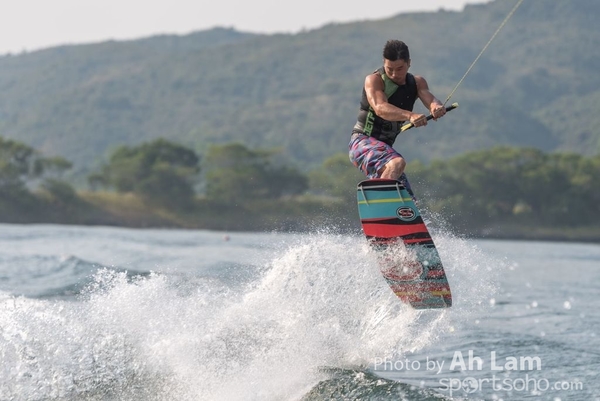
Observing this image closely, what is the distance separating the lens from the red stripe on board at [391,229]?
962 centimetres

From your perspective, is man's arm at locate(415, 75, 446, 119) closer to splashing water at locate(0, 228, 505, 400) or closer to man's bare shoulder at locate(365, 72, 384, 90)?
man's bare shoulder at locate(365, 72, 384, 90)

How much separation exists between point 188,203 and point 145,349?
258ft

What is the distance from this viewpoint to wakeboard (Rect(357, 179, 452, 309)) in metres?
9.58

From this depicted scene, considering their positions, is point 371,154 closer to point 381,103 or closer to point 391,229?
point 381,103

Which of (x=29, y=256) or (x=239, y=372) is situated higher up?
(x=239, y=372)

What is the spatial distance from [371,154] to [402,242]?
0.98 metres

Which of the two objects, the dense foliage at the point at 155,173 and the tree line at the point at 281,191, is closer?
the tree line at the point at 281,191

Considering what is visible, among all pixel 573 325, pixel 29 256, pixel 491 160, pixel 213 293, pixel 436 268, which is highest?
pixel 436 268

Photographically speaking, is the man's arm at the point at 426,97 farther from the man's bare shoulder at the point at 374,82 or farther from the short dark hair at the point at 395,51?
the man's bare shoulder at the point at 374,82

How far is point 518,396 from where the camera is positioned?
1045cm

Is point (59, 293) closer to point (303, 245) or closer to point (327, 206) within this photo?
point (303, 245)

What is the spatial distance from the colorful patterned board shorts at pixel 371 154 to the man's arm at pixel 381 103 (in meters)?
0.45

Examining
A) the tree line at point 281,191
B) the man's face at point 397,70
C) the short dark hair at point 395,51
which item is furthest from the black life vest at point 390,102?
the tree line at point 281,191

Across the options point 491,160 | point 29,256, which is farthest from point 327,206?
point 29,256
